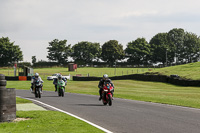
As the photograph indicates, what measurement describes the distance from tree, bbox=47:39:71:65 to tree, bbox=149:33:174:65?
35.4 meters

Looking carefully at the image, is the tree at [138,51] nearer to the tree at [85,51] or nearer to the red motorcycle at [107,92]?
the tree at [85,51]

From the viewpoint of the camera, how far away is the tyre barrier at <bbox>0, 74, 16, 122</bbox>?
9648mm

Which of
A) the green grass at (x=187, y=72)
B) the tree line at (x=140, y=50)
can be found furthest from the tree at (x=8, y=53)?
the green grass at (x=187, y=72)

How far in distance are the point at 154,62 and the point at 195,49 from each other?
17.4m

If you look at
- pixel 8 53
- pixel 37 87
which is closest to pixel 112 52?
pixel 8 53

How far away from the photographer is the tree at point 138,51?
12888cm

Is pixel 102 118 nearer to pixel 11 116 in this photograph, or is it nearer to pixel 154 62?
pixel 11 116

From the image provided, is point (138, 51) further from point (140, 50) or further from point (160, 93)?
point (160, 93)

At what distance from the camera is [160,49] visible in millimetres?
124688

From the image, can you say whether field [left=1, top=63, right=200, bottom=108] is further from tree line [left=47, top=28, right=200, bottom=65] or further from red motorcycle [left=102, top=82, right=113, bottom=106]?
tree line [left=47, top=28, right=200, bottom=65]

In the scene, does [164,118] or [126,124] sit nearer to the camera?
[126,124]

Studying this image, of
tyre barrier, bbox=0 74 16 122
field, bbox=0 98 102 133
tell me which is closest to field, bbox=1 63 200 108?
field, bbox=0 98 102 133

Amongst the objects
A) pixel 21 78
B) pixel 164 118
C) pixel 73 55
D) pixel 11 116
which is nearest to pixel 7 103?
pixel 11 116

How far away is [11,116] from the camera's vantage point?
9906 millimetres
